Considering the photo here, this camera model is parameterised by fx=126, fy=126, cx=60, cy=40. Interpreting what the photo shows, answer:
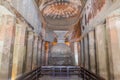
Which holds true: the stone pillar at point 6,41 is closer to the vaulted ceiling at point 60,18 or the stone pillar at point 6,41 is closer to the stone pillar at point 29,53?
the stone pillar at point 29,53

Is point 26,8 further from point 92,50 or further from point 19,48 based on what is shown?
point 92,50

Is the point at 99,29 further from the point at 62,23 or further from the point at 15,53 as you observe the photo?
the point at 62,23

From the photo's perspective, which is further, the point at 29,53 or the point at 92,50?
the point at 29,53

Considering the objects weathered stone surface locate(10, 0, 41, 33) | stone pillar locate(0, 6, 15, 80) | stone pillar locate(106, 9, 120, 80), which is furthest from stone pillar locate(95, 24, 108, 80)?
stone pillar locate(0, 6, 15, 80)

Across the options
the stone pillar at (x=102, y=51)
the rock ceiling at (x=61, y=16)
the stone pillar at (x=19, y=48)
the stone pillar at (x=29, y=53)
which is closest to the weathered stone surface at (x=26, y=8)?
the stone pillar at (x=19, y=48)

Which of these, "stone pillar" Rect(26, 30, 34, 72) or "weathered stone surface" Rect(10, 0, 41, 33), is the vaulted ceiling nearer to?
"weathered stone surface" Rect(10, 0, 41, 33)

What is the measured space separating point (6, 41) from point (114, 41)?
4889 mm

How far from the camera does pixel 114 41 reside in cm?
561

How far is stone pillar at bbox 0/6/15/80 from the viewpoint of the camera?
18.2 feet

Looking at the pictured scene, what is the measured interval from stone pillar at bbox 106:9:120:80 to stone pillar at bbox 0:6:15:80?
455 centimetres

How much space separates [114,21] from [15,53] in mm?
5737

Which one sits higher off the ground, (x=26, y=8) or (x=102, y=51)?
(x=26, y=8)

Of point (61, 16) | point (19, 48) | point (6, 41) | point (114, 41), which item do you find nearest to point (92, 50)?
point (114, 41)

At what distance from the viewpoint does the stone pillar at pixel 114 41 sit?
17.7ft
